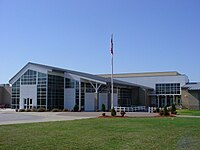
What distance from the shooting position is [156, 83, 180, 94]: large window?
65875 mm

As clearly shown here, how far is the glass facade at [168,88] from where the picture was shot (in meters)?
65.9

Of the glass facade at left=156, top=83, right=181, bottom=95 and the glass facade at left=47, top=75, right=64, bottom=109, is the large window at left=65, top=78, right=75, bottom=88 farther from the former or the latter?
the glass facade at left=156, top=83, right=181, bottom=95

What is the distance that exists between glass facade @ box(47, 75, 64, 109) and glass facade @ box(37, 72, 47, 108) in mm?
671

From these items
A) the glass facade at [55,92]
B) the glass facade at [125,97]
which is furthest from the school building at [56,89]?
the glass facade at [125,97]

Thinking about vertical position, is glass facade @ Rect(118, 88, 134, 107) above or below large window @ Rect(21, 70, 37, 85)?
below

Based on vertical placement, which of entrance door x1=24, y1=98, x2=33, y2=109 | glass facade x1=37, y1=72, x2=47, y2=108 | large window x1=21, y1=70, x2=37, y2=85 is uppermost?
large window x1=21, y1=70, x2=37, y2=85

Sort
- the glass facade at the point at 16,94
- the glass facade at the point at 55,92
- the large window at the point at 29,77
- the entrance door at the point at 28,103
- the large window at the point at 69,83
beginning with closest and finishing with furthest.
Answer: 1. the glass facade at the point at 55,92
2. the entrance door at the point at 28,103
3. the large window at the point at 29,77
4. the large window at the point at 69,83
5. the glass facade at the point at 16,94

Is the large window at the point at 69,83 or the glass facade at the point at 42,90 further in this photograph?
the large window at the point at 69,83

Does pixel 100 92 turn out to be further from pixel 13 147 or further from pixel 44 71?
pixel 13 147

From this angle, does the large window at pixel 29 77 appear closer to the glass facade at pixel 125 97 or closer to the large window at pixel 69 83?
the large window at pixel 69 83

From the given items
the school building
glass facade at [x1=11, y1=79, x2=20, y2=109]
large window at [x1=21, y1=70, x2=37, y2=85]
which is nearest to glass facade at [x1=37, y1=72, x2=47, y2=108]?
the school building

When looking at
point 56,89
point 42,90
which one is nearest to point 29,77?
point 42,90

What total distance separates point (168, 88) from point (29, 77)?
32.1 metres

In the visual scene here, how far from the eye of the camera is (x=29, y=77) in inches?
1865
